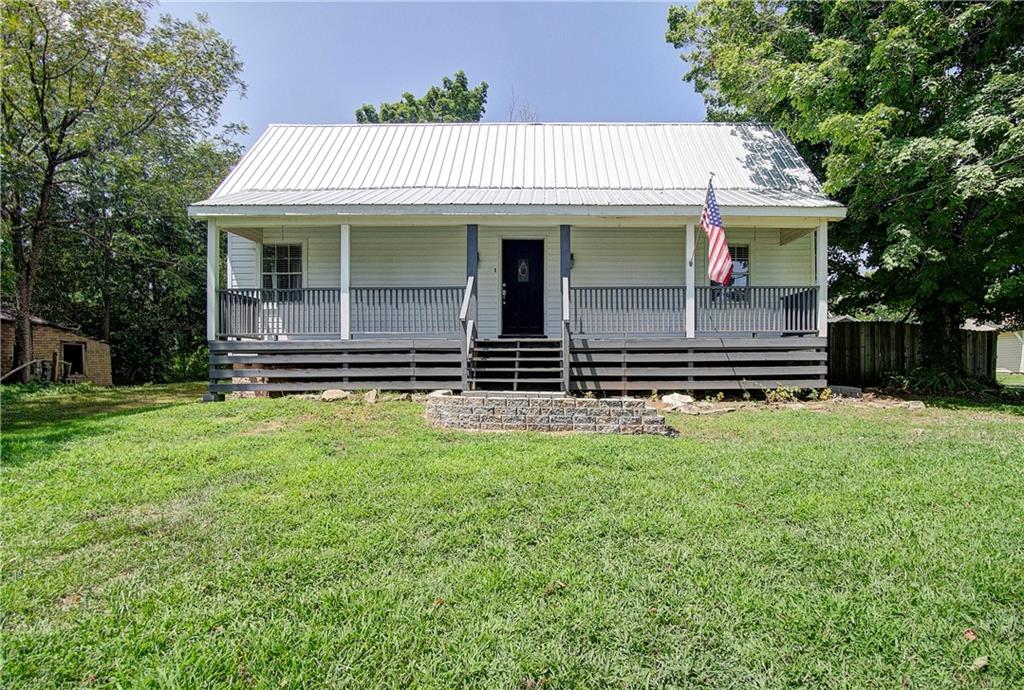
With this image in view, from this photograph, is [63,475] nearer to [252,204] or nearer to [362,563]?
[362,563]

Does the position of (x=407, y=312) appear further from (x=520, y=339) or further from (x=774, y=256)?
(x=774, y=256)

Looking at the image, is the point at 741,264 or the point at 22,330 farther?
the point at 22,330

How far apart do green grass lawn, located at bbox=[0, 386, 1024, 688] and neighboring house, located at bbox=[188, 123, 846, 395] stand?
360 cm

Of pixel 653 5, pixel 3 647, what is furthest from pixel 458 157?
pixel 3 647

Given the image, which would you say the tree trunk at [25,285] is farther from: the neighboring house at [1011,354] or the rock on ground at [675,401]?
the neighboring house at [1011,354]

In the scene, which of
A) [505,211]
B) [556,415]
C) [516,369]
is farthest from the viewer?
[505,211]

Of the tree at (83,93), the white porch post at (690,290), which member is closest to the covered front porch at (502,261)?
the white porch post at (690,290)

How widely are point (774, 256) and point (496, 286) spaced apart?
5.94 metres

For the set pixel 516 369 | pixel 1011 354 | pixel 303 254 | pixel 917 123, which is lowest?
pixel 1011 354

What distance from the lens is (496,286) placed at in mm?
10758

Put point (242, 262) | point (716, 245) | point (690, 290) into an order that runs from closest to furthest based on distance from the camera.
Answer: point (716, 245)
point (690, 290)
point (242, 262)

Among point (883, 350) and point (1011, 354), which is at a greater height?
point (883, 350)

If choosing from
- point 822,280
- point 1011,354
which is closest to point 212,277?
point 822,280

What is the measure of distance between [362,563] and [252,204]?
7.78m
